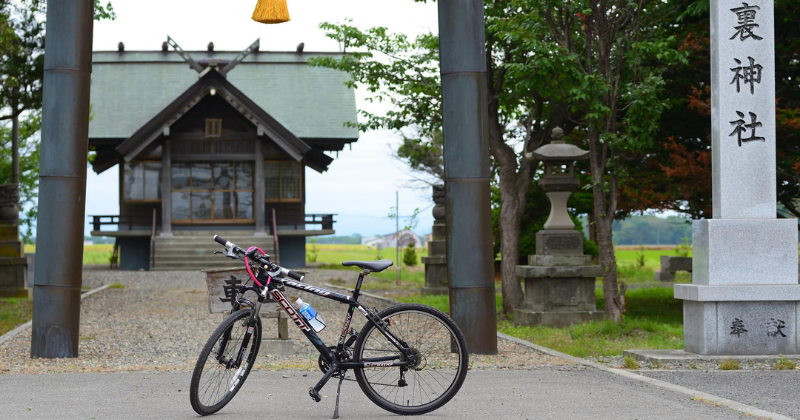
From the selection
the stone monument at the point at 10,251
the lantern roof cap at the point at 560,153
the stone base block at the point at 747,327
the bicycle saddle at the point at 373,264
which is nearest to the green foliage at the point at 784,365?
the stone base block at the point at 747,327

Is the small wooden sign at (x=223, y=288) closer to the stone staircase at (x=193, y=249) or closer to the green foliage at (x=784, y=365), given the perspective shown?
the green foliage at (x=784, y=365)

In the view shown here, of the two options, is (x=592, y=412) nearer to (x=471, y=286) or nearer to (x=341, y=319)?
(x=471, y=286)

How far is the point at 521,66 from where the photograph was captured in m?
12.3

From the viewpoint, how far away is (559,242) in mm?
13656

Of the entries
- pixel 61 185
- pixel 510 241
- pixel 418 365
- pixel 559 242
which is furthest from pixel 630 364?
pixel 510 241

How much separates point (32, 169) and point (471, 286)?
85.2ft

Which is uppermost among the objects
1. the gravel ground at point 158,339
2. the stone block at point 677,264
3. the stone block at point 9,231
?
the stone block at point 9,231

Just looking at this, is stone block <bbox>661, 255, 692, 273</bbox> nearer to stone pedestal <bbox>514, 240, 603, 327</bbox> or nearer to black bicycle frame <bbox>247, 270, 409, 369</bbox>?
stone pedestal <bbox>514, 240, 603, 327</bbox>

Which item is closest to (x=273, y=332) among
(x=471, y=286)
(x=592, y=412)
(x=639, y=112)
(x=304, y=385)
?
(x=471, y=286)

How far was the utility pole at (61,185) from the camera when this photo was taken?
30.2 feet

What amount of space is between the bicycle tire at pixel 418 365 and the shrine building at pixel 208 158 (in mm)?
22981

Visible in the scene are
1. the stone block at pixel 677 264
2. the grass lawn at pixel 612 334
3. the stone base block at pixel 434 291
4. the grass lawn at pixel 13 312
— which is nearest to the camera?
the grass lawn at pixel 612 334

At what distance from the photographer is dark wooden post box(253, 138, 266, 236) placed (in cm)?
3067

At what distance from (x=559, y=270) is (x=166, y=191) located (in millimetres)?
19906
